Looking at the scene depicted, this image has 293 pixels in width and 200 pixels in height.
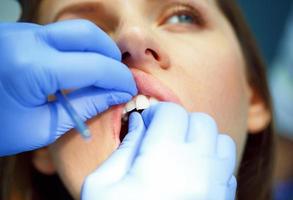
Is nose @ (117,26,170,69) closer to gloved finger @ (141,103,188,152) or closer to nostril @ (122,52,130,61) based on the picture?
nostril @ (122,52,130,61)

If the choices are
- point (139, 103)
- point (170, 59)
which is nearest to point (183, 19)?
point (170, 59)

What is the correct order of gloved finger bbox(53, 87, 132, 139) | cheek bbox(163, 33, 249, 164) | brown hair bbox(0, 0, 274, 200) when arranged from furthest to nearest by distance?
brown hair bbox(0, 0, 274, 200), cheek bbox(163, 33, 249, 164), gloved finger bbox(53, 87, 132, 139)

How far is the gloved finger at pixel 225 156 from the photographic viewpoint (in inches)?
31.9

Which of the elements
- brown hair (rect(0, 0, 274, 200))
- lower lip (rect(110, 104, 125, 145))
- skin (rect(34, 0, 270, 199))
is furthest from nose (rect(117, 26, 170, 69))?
brown hair (rect(0, 0, 274, 200))

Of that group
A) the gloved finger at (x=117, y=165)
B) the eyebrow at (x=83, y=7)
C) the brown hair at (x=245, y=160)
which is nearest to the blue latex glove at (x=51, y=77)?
the gloved finger at (x=117, y=165)

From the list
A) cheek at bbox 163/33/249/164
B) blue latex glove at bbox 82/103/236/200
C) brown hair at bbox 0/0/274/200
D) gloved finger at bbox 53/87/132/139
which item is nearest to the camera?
blue latex glove at bbox 82/103/236/200

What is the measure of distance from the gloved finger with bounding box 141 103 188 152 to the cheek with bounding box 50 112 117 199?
0.43 ft

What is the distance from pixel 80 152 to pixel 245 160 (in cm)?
68

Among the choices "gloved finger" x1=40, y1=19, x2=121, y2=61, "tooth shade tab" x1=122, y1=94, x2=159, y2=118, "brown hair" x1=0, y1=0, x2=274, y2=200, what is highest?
"gloved finger" x1=40, y1=19, x2=121, y2=61

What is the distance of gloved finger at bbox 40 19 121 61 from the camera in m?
0.80

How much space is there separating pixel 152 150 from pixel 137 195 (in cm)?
9

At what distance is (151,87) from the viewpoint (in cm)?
91

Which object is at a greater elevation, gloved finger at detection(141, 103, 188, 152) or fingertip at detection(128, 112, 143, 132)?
gloved finger at detection(141, 103, 188, 152)

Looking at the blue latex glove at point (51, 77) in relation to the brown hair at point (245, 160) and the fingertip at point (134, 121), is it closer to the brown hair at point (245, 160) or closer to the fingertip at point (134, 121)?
the fingertip at point (134, 121)
